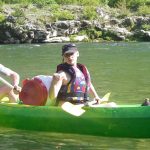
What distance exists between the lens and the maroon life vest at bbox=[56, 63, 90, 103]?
7.02 m

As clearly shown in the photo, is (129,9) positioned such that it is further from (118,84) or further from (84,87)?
→ (84,87)

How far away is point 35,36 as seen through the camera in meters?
41.9

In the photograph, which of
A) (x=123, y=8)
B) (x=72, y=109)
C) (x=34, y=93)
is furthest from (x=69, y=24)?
(x=72, y=109)

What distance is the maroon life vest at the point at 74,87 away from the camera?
7.02m

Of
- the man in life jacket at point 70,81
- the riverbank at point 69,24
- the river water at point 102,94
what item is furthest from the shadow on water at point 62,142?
the riverbank at point 69,24

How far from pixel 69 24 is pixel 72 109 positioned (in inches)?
1515

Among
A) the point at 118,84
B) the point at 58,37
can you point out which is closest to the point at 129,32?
the point at 58,37

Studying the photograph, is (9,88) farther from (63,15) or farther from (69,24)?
(63,15)

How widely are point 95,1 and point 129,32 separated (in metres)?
12.6

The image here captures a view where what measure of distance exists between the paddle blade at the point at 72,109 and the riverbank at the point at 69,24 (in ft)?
114

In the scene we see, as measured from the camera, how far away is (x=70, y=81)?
7.05 metres

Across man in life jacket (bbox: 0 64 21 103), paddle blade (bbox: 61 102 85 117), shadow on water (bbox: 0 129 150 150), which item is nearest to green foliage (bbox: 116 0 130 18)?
man in life jacket (bbox: 0 64 21 103)

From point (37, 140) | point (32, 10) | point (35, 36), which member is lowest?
point (37, 140)

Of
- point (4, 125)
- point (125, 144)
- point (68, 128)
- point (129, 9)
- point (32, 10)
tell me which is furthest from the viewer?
point (129, 9)
